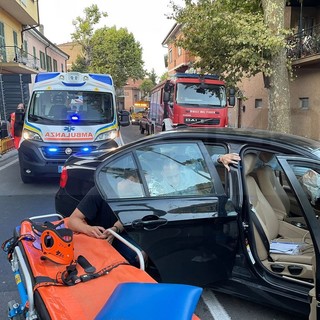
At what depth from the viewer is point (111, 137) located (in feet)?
24.4

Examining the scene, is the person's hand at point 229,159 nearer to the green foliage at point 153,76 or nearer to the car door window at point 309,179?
the car door window at point 309,179

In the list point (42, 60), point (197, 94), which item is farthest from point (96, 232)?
point (42, 60)

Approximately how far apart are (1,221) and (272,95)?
9.24 metres

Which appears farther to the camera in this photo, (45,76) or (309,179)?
(45,76)

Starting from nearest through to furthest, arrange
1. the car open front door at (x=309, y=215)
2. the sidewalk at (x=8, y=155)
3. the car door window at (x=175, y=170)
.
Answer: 1. the car open front door at (x=309, y=215)
2. the car door window at (x=175, y=170)
3. the sidewalk at (x=8, y=155)

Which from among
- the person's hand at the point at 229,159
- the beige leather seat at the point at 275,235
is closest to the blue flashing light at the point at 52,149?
the beige leather seat at the point at 275,235

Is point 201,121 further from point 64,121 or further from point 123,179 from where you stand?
point 123,179

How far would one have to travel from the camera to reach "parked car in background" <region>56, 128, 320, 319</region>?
254cm

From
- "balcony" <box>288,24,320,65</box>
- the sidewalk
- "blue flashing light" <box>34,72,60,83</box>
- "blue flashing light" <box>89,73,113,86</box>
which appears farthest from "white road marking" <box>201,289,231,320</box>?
"balcony" <box>288,24,320,65</box>

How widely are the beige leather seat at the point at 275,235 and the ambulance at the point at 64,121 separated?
4.58 meters

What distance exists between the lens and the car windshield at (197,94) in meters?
12.4

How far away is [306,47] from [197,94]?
5.49m

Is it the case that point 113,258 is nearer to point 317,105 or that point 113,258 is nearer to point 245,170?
point 245,170

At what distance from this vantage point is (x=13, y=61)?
66.3 ft
